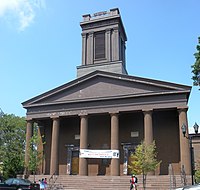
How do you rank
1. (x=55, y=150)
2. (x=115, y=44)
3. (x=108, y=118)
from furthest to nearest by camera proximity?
1. (x=115, y=44)
2. (x=108, y=118)
3. (x=55, y=150)

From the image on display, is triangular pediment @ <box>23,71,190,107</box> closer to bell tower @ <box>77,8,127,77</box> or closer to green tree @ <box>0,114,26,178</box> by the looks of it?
bell tower @ <box>77,8,127,77</box>

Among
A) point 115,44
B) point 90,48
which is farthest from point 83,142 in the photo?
point 115,44

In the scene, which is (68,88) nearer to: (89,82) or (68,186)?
(89,82)

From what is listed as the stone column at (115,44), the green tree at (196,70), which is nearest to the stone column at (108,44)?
the stone column at (115,44)

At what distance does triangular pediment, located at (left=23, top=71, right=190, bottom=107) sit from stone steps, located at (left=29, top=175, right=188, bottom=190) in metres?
8.26

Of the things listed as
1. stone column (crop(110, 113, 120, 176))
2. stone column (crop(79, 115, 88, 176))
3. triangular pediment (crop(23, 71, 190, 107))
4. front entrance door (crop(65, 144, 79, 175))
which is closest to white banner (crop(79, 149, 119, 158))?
stone column (crop(79, 115, 88, 176))

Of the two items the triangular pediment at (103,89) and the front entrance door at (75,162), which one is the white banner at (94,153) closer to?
the front entrance door at (75,162)

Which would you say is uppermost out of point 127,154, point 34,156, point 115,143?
point 115,143

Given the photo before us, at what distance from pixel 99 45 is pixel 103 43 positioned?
580 mm

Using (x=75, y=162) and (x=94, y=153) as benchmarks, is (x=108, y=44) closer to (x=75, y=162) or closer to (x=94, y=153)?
(x=94, y=153)

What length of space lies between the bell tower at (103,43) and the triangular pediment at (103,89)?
14.9 ft

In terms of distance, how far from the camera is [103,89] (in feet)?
111

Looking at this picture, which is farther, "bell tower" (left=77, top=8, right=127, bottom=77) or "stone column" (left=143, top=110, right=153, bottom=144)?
"bell tower" (left=77, top=8, right=127, bottom=77)

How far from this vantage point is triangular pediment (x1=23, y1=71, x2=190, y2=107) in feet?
102
